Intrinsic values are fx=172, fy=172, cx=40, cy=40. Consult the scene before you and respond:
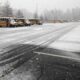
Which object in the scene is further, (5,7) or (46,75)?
(5,7)

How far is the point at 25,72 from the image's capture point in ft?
19.9

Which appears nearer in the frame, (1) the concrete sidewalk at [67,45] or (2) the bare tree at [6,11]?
(1) the concrete sidewalk at [67,45]

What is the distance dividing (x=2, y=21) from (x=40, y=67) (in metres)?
33.3

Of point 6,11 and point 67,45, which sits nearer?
point 67,45

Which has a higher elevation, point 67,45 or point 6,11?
point 6,11

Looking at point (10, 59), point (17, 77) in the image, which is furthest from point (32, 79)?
point (10, 59)

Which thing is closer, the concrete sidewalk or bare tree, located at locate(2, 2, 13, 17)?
the concrete sidewalk

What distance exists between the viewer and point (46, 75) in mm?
5719

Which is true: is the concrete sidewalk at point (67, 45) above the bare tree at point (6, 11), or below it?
below

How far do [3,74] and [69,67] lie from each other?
102 inches

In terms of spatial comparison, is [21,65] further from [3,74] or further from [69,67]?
[69,67]

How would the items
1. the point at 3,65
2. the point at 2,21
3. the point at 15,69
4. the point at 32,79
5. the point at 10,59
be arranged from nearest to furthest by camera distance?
the point at 32,79 → the point at 15,69 → the point at 3,65 → the point at 10,59 → the point at 2,21

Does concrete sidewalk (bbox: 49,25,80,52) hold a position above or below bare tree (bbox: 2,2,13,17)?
below

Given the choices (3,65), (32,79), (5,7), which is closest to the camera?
(32,79)
